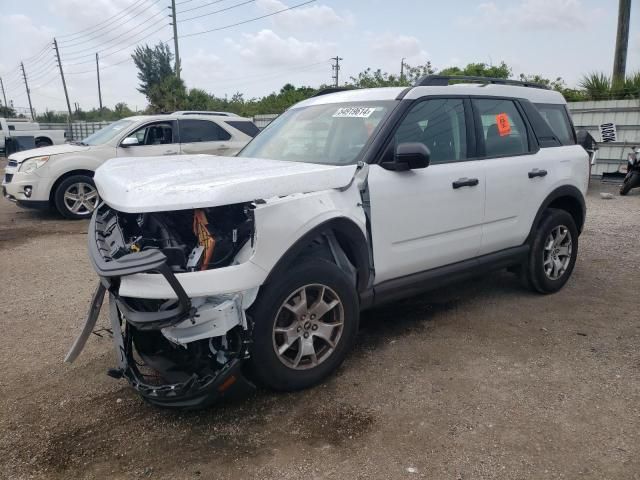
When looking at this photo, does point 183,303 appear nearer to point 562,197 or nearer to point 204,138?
point 562,197

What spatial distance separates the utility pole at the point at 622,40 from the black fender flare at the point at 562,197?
1095cm

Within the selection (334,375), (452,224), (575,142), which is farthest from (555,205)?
(334,375)

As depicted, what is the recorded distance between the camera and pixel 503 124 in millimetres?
4465

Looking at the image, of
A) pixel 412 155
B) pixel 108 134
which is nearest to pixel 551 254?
pixel 412 155

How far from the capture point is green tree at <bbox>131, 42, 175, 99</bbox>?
55812 mm

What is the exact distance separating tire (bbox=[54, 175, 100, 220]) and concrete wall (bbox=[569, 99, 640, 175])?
35.5 ft

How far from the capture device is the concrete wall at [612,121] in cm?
1148

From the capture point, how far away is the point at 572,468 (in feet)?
8.34

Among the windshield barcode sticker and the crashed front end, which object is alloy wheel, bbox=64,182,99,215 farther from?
the crashed front end

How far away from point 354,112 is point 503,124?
1.40 m

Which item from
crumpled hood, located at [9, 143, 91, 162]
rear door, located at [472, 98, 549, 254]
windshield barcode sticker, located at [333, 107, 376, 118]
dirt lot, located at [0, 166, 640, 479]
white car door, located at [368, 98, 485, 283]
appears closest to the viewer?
dirt lot, located at [0, 166, 640, 479]

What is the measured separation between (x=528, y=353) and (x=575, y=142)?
8.06ft

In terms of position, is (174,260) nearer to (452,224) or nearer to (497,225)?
(452,224)

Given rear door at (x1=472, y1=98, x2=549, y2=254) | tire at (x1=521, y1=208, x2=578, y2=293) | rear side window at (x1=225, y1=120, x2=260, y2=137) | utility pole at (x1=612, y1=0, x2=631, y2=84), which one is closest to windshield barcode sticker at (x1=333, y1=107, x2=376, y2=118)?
rear door at (x1=472, y1=98, x2=549, y2=254)
